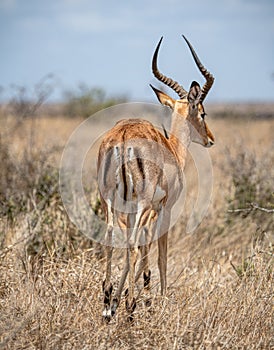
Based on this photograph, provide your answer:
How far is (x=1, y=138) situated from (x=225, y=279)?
4.37m

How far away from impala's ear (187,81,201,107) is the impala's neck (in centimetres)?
21

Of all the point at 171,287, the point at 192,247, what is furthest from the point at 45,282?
the point at 192,247

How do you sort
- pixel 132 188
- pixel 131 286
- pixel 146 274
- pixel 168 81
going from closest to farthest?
pixel 131 286, pixel 132 188, pixel 146 274, pixel 168 81

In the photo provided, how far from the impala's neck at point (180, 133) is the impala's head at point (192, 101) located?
0.05 m

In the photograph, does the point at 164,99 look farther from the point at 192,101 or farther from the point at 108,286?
the point at 108,286

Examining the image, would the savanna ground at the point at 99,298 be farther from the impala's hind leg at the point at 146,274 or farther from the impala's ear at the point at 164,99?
the impala's ear at the point at 164,99

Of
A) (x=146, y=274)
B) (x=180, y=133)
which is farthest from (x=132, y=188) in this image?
(x=180, y=133)

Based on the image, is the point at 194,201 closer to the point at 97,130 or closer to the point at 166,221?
the point at 166,221

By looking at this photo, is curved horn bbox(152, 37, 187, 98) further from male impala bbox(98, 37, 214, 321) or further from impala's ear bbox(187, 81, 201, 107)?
male impala bbox(98, 37, 214, 321)

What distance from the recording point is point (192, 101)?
5547 millimetres

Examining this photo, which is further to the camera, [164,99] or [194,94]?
[164,99]

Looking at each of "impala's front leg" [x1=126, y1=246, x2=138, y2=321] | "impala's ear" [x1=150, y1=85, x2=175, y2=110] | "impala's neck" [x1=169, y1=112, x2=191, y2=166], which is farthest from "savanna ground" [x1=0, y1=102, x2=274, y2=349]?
"impala's ear" [x1=150, y1=85, x2=175, y2=110]

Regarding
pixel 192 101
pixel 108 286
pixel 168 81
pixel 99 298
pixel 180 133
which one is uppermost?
pixel 168 81

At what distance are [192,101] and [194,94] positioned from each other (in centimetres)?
8
